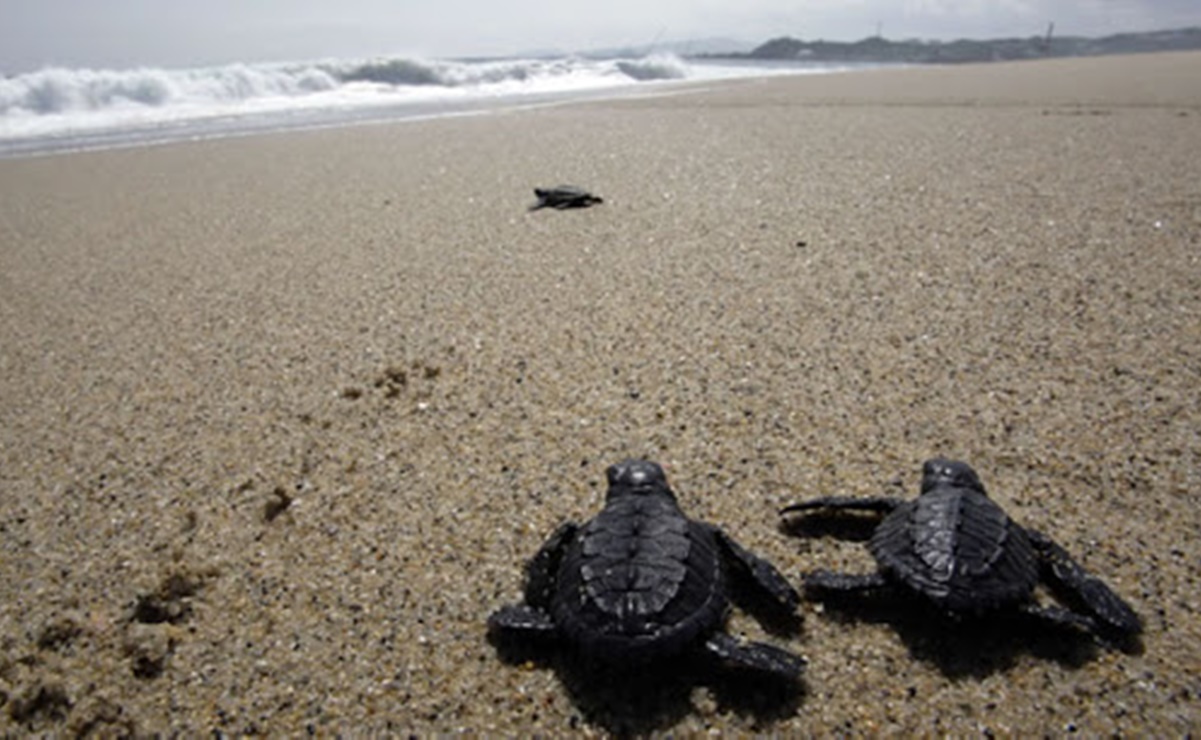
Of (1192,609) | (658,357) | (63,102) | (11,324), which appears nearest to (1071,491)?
(1192,609)

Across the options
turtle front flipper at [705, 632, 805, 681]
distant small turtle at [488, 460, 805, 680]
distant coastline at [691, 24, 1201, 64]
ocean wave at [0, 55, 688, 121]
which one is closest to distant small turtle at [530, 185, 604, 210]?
distant small turtle at [488, 460, 805, 680]

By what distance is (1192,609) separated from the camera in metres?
1.90

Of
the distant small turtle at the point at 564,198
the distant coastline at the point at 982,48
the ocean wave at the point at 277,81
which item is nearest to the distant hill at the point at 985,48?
the distant coastline at the point at 982,48

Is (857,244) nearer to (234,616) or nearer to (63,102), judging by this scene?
(234,616)

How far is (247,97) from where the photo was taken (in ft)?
70.5

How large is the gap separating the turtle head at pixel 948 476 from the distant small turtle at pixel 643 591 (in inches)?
25.0

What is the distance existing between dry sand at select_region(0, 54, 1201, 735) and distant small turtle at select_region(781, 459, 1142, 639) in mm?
92

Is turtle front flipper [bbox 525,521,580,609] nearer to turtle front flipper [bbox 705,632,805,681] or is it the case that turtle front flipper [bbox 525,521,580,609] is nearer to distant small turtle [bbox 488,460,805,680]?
distant small turtle [bbox 488,460,805,680]

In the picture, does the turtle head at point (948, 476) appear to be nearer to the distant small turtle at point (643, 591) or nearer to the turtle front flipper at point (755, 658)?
the distant small turtle at point (643, 591)

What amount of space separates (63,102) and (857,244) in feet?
66.4

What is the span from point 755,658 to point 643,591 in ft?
0.96

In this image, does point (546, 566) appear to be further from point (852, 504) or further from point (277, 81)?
point (277, 81)

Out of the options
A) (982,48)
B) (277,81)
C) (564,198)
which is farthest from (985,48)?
(564,198)

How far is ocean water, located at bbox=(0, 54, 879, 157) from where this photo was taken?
44.9 feet
